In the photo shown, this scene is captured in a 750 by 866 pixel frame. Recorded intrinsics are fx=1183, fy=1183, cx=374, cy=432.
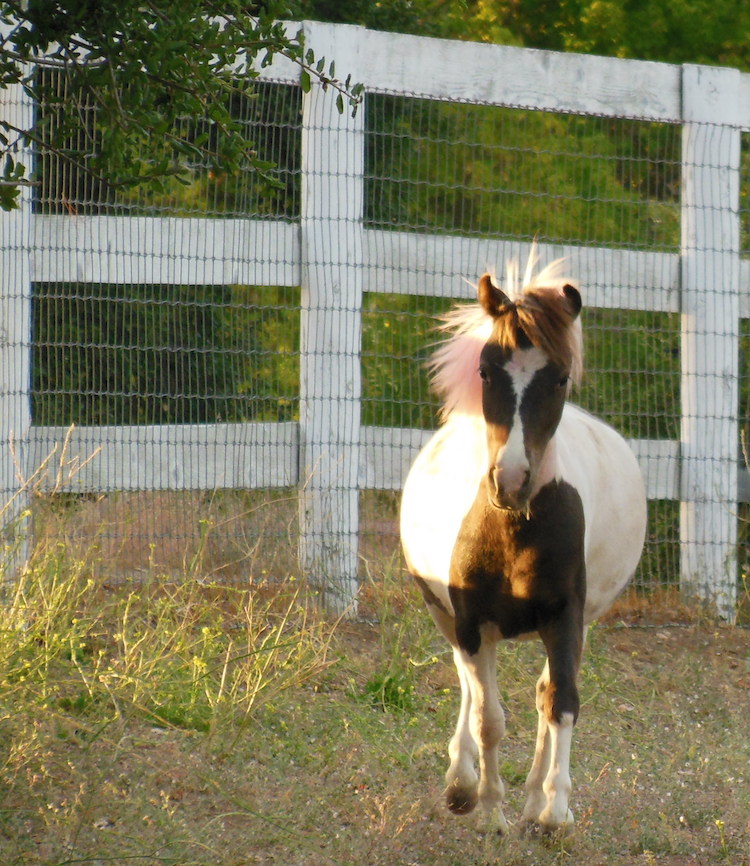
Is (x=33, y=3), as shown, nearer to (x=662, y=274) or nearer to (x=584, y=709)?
(x=584, y=709)

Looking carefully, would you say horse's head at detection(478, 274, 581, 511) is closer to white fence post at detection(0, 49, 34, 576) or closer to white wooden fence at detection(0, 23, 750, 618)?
white wooden fence at detection(0, 23, 750, 618)

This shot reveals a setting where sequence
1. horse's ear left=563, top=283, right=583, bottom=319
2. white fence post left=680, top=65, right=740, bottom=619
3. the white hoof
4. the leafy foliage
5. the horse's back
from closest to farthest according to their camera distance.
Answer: the leafy foliage → horse's ear left=563, top=283, right=583, bottom=319 → the white hoof → the horse's back → white fence post left=680, top=65, right=740, bottom=619

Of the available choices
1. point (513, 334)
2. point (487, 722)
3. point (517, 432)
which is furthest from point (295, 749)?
point (513, 334)

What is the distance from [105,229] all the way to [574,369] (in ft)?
8.98

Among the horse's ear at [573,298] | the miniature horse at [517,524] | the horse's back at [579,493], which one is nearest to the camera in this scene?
the miniature horse at [517,524]

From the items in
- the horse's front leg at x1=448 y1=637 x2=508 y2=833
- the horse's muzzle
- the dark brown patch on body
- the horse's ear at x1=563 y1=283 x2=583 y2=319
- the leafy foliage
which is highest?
the leafy foliage

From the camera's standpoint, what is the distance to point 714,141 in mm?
6496

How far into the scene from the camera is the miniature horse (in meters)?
3.38

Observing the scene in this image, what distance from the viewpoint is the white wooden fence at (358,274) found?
5465 mm

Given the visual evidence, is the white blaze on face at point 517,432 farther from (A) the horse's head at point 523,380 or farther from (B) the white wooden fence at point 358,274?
(B) the white wooden fence at point 358,274

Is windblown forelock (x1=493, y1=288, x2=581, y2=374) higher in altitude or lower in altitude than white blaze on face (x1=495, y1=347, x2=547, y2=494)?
higher

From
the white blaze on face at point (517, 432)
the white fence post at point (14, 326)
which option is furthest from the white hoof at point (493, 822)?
the white fence post at point (14, 326)

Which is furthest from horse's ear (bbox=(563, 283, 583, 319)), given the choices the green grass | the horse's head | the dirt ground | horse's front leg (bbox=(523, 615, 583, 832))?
the dirt ground

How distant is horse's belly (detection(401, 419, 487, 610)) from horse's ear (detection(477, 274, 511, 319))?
44 centimetres
